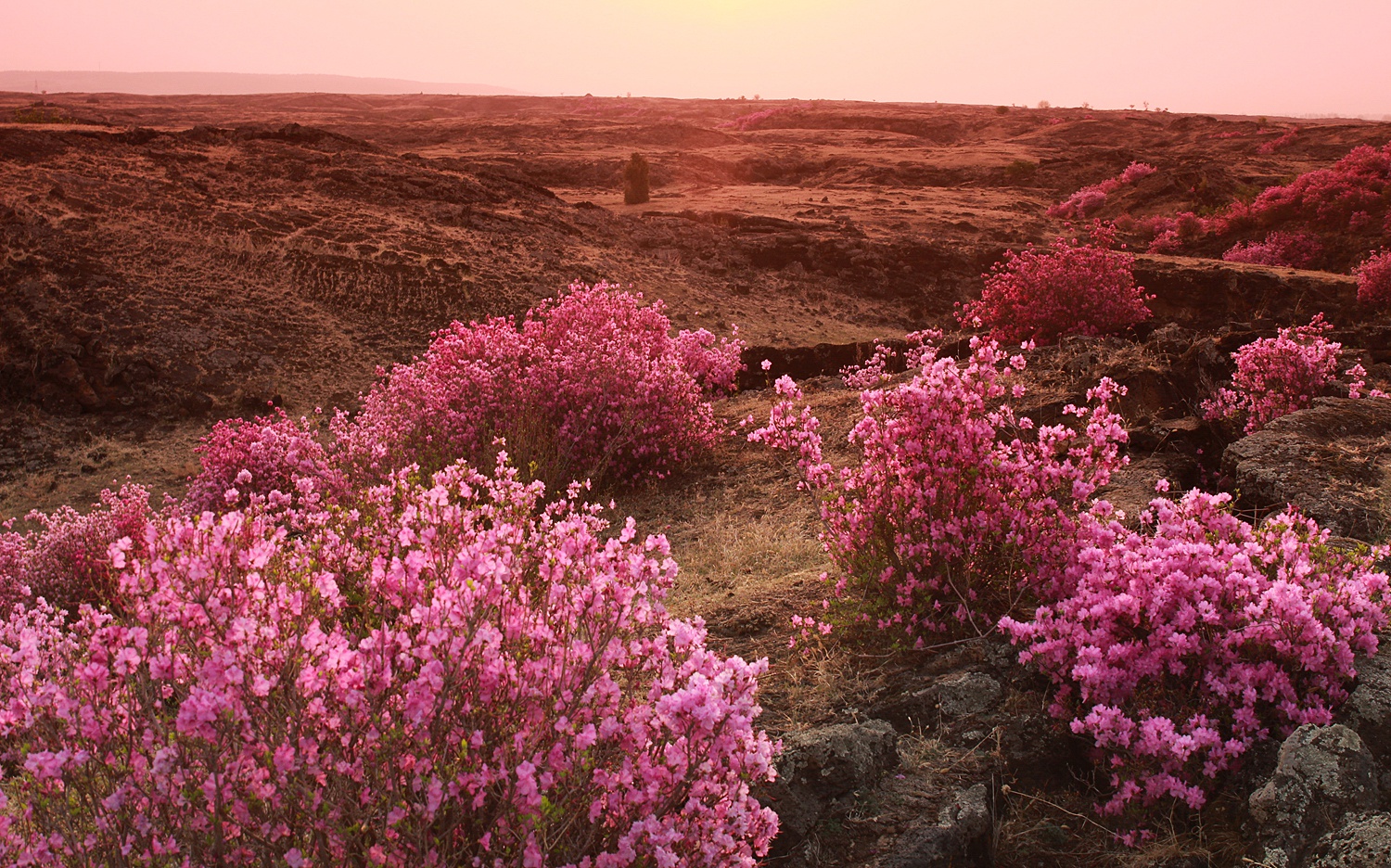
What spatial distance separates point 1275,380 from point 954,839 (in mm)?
5484

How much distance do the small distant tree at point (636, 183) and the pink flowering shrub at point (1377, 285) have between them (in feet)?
55.2

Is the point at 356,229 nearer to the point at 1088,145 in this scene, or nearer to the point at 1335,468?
the point at 1335,468

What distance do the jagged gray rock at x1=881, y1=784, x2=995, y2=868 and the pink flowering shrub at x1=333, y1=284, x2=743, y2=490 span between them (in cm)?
504

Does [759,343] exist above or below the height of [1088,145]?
below

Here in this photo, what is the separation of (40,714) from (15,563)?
16.8 ft

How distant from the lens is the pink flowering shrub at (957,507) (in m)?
3.96

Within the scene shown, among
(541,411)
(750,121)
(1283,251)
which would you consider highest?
(750,121)

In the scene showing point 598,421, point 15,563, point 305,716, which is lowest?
point 15,563

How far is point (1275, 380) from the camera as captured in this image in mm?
6676

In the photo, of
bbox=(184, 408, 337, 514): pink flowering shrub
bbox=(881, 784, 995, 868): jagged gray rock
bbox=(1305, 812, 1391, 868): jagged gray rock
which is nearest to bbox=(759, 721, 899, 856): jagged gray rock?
bbox=(881, 784, 995, 868): jagged gray rock

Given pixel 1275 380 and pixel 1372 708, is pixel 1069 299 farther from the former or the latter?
pixel 1372 708

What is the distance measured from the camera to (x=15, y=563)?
6344 mm

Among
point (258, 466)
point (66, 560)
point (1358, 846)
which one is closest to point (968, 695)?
point (1358, 846)

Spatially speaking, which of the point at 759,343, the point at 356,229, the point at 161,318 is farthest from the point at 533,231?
the point at 161,318
